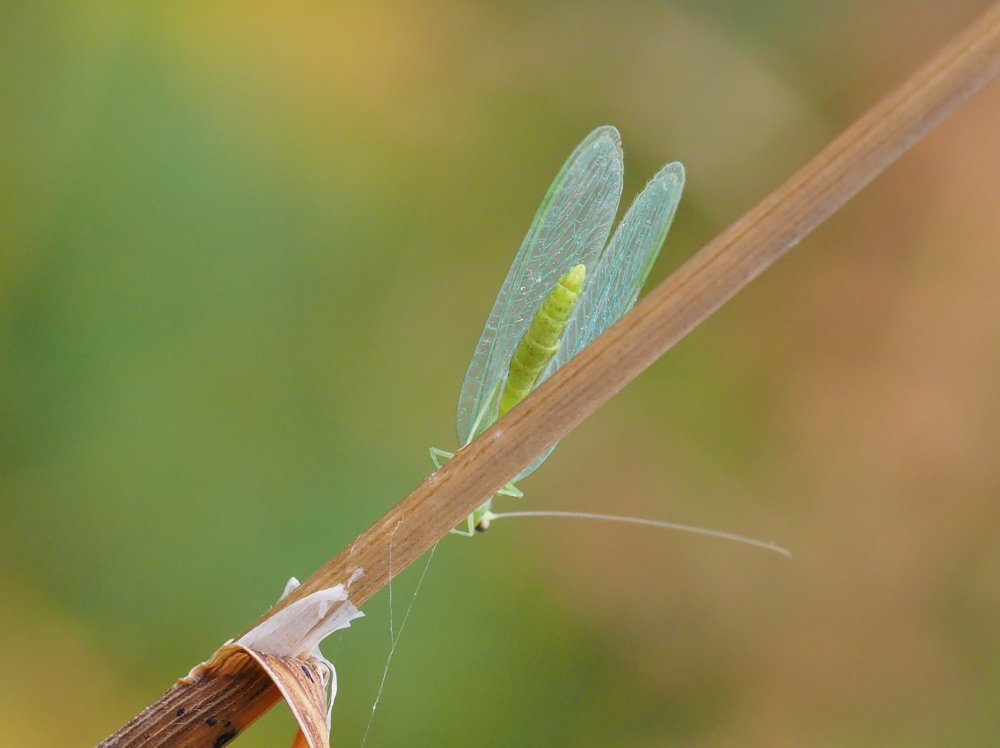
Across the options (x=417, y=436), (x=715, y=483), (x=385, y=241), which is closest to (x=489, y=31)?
(x=385, y=241)

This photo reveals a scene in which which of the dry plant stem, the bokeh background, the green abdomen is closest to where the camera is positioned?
the dry plant stem

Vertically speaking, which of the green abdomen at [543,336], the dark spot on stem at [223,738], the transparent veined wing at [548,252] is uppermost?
the transparent veined wing at [548,252]

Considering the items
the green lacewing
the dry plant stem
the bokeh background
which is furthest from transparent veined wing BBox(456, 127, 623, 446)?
the bokeh background

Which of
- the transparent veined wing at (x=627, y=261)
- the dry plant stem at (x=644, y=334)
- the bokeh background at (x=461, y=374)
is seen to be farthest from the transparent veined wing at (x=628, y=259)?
the bokeh background at (x=461, y=374)

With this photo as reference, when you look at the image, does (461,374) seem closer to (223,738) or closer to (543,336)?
(543,336)

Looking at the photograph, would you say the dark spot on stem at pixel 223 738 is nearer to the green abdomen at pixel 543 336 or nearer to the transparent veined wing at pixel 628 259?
Result: the green abdomen at pixel 543 336

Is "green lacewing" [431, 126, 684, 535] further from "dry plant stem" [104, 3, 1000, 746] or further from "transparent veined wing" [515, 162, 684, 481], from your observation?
"dry plant stem" [104, 3, 1000, 746]

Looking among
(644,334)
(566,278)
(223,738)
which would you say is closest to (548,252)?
(566,278)

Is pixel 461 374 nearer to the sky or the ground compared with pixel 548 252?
nearer to the sky
